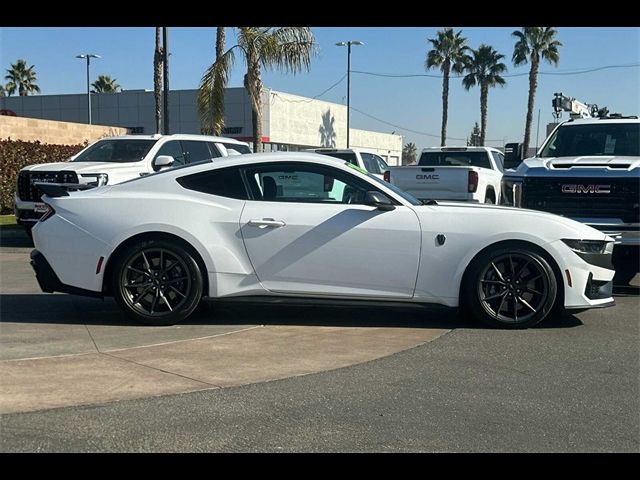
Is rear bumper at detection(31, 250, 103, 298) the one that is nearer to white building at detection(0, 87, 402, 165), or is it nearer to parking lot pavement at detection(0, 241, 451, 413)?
parking lot pavement at detection(0, 241, 451, 413)

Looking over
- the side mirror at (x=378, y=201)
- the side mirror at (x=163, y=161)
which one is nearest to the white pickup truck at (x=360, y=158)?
the side mirror at (x=163, y=161)

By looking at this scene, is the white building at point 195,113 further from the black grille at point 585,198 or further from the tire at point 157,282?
the tire at point 157,282

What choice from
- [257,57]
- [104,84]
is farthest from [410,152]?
[257,57]

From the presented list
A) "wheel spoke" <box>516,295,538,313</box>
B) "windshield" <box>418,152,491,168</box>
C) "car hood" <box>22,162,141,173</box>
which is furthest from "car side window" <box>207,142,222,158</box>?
"wheel spoke" <box>516,295,538,313</box>

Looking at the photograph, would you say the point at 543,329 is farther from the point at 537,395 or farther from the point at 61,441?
the point at 61,441

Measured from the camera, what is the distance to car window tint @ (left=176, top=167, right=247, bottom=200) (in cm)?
655

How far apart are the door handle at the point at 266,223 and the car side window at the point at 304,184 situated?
9.6 inches

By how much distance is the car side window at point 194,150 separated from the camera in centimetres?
1349

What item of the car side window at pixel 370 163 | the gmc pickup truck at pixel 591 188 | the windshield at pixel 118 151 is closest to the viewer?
the gmc pickup truck at pixel 591 188

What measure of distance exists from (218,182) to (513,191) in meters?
4.42

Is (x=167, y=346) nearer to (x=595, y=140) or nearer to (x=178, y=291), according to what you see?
(x=178, y=291)

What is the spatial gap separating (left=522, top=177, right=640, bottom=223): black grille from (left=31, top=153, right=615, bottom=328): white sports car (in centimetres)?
191

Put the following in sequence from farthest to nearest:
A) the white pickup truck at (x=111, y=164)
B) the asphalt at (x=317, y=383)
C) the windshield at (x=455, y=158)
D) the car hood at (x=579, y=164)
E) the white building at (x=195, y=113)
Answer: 1. the white building at (x=195, y=113)
2. the windshield at (x=455, y=158)
3. the white pickup truck at (x=111, y=164)
4. the car hood at (x=579, y=164)
5. the asphalt at (x=317, y=383)
